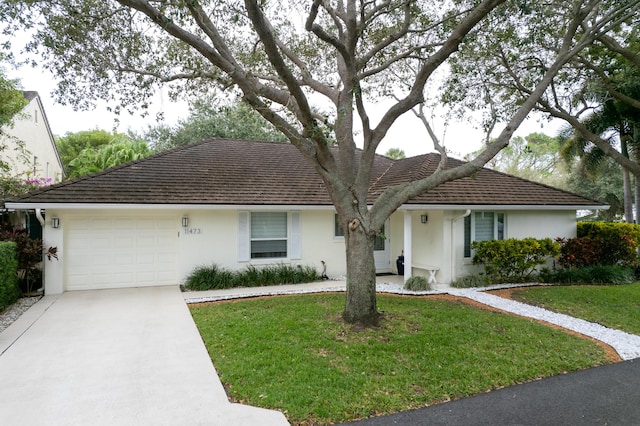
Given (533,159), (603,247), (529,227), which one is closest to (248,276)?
(529,227)

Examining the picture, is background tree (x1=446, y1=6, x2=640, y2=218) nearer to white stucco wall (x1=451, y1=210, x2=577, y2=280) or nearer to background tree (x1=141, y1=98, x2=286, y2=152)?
white stucco wall (x1=451, y1=210, x2=577, y2=280)

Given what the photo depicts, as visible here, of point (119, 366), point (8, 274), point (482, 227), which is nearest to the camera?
point (119, 366)

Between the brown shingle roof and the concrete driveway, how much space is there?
3.55 metres

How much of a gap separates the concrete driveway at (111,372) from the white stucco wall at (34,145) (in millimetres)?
13412

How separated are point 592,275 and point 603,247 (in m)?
1.82

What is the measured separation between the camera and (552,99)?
1353 centimetres

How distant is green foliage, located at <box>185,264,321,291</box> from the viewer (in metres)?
11.0

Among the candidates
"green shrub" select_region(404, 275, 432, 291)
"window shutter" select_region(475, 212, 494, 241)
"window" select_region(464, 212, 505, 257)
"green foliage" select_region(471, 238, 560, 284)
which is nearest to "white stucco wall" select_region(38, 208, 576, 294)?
"window" select_region(464, 212, 505, 257)

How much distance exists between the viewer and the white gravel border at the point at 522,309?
21.1ft

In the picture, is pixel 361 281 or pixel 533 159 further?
pixel 533 159

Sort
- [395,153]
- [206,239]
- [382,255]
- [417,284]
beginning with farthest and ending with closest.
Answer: [395,153] < [382,255] < [206,239] < [417,284]

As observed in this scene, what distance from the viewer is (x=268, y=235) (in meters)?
12.4

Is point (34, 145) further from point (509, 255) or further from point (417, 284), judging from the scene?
point (509, 255)

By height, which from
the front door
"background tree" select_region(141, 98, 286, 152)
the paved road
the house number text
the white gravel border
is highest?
"background tree" select_region(141, 98, 286, 152)
